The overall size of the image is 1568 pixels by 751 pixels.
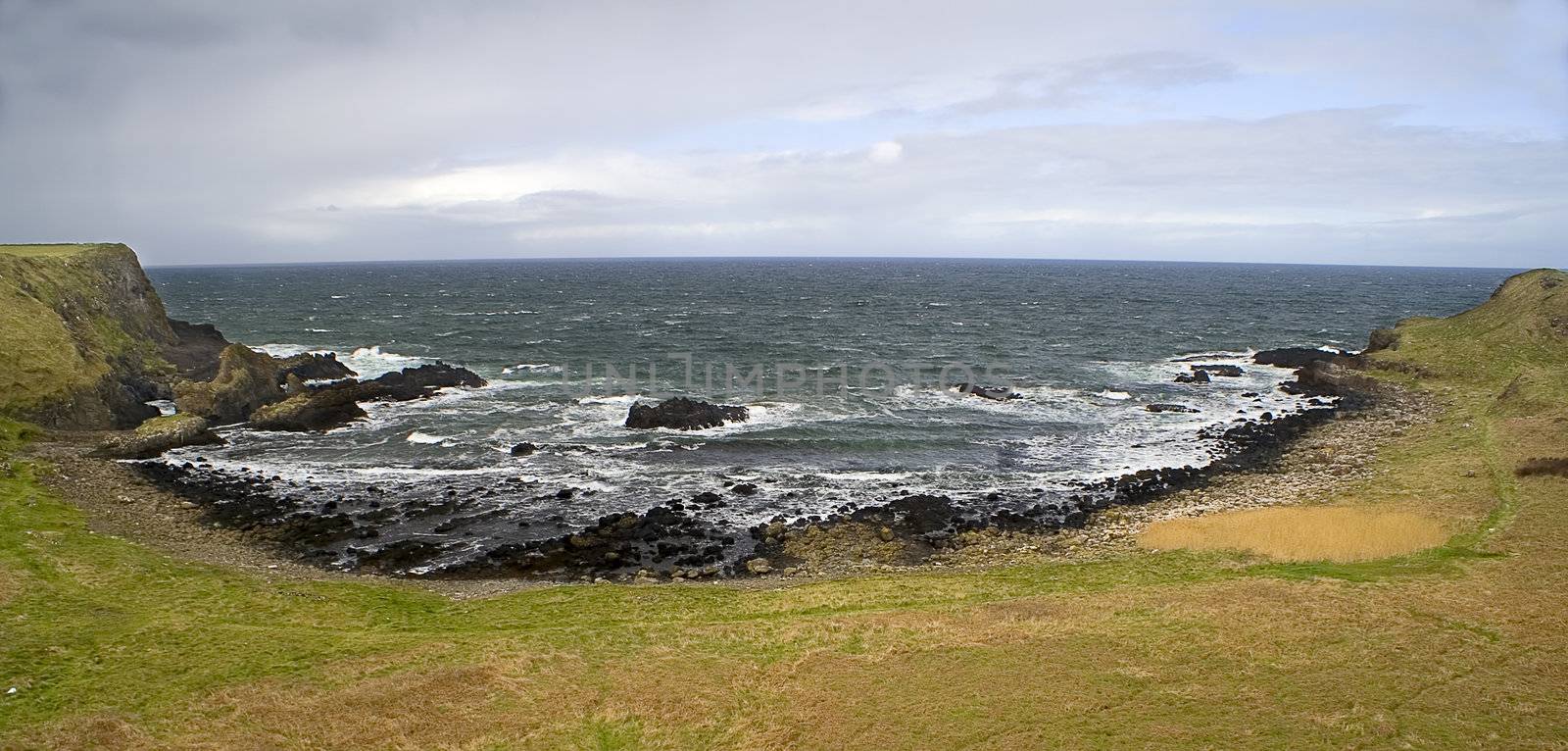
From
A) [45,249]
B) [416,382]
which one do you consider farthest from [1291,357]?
[45,249]

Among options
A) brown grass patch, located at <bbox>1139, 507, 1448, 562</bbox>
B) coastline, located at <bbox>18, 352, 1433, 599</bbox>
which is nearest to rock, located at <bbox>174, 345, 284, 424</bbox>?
coastline, located at <bbox>18, 352, 1433, 599</bbox>

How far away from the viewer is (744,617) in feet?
87.6

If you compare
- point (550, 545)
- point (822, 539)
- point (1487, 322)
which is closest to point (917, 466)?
point (822, 539)

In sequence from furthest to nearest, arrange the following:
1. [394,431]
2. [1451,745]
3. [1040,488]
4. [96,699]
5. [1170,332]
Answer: [1170,332]
[394,431]
[1040,488]
[96,699]
[1451,745]

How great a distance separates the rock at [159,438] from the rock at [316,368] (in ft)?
59.2

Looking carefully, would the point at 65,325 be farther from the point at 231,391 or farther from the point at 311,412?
the point at 311,412

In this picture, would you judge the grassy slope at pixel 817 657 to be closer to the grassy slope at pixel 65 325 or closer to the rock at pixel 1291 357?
the grassy slope at pixel 65 325

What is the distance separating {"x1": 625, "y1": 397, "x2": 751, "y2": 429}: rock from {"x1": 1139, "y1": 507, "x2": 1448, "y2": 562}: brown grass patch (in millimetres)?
29332

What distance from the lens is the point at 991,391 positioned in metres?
70.1

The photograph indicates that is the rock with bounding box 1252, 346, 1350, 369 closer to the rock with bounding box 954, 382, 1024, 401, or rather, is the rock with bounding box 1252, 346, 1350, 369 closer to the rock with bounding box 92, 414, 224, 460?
the rock with bounding box 954, 382, 1024, 401

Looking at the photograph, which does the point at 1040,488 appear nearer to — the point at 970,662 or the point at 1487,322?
the point at 970,662

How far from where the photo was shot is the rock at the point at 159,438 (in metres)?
45.3

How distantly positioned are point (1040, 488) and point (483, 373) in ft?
176

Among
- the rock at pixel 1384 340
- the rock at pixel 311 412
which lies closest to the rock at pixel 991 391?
the rock at pixel 1384 340
